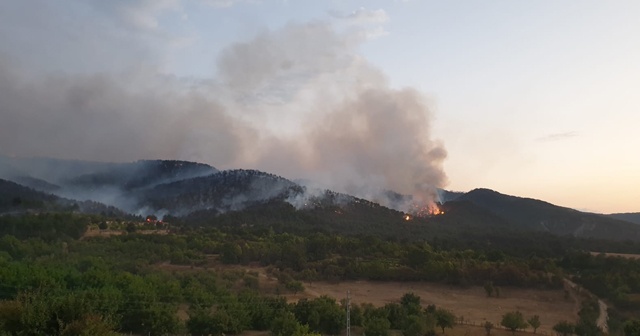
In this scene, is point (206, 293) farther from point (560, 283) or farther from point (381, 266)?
point (560, 283)

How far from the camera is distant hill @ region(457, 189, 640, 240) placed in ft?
427

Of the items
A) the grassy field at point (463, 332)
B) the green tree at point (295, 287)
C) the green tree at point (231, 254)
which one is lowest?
the grassy field at point (463, 332)

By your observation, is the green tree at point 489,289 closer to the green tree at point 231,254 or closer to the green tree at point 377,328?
the green tree at point 377,328

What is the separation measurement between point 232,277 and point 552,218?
384ft

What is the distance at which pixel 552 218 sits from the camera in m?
150

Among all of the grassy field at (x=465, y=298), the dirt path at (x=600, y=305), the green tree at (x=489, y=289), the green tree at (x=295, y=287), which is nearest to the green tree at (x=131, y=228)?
the grassy field at (x=465, y=298)

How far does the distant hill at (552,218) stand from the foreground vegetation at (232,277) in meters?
44.7

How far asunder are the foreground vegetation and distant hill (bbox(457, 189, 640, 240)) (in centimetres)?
4473

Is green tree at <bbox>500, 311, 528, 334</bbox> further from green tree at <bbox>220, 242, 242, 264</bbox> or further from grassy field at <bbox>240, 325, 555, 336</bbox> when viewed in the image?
green tree at <bbox>220, 242, 242, 264</bbox>

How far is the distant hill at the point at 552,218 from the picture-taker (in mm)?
130250

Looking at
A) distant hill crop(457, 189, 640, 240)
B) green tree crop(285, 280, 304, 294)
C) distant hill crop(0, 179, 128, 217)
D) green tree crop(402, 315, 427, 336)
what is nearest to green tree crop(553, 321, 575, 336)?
green tree crop(402, 315, 427, 336)

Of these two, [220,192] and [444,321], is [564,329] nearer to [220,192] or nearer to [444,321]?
[444,321]

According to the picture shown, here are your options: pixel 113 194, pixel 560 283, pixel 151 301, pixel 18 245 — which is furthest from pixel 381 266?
pixel 113 194

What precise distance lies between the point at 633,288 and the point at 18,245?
244 ft
